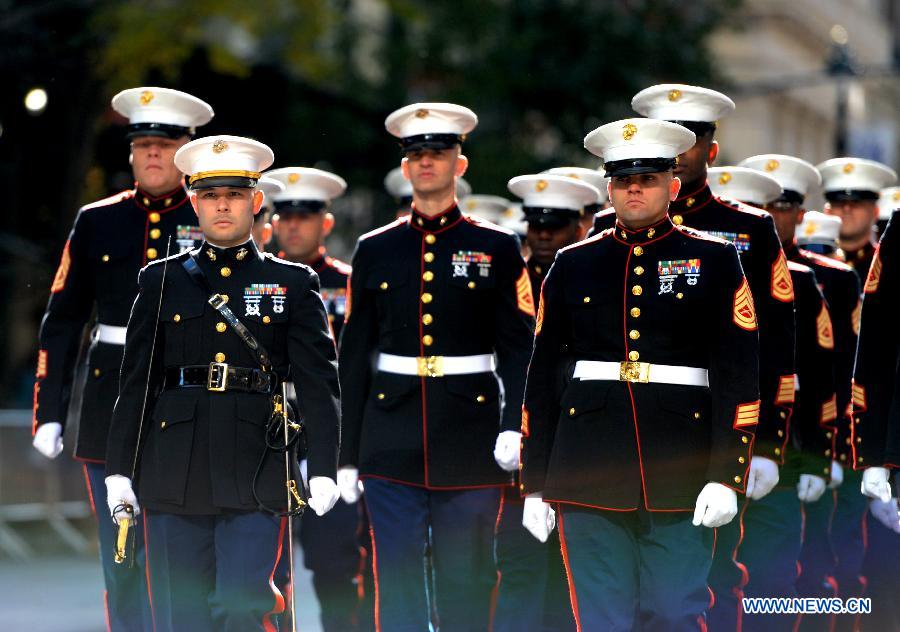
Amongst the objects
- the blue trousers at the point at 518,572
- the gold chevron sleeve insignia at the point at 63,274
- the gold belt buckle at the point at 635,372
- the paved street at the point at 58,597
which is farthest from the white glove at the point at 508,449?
the paved street at the point at 58,597

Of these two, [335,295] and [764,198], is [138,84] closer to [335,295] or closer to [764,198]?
[335,295]

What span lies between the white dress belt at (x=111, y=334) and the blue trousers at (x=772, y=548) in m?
2.91

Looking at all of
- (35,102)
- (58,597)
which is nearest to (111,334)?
(58,597)

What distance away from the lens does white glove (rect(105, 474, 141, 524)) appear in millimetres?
7184

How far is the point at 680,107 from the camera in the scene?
27.1 feet

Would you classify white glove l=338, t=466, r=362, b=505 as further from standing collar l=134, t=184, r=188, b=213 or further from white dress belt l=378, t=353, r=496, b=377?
standing collar l=134, t=184, r=188, b=213

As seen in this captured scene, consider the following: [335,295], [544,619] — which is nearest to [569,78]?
[335,295]

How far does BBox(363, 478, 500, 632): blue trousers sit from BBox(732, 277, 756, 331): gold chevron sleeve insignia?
5.91 feet

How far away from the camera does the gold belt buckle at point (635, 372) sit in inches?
A: 276

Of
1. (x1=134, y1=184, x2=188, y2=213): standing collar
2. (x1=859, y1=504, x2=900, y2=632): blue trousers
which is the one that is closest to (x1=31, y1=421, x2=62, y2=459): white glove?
(x1=134, y1=184, x2=188, y2=213): standing collar

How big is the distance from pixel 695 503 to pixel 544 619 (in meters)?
2.61

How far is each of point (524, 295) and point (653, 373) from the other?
1.58 m

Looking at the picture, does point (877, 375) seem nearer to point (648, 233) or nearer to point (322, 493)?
point (648, 233)

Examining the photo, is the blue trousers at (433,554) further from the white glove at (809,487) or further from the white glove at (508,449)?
the white glove at (809,487)
